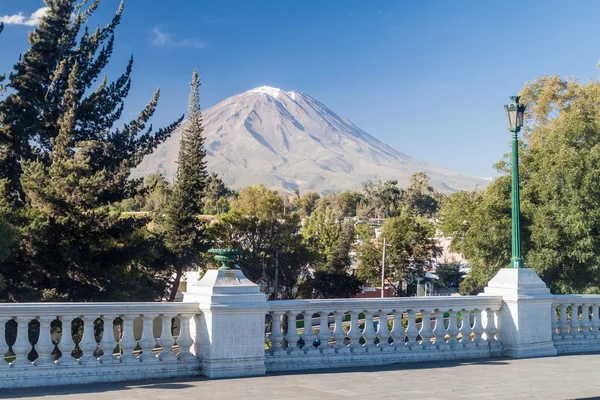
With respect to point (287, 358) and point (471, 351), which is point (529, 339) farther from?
point (287, 358)

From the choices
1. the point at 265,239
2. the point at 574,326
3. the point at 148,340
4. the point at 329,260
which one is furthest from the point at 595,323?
the point at 329,260

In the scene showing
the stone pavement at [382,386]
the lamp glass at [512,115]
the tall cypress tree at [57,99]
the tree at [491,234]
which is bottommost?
the stone pavement at [382,386]

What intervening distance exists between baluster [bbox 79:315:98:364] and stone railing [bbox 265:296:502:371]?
6.66 ft

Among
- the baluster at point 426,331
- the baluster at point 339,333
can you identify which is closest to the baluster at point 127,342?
the baluster at point 339,333

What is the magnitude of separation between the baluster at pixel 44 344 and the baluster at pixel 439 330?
4.95 metres

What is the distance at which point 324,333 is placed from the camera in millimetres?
8734

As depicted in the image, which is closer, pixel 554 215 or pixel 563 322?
pixel 563 322

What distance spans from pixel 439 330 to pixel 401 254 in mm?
48821

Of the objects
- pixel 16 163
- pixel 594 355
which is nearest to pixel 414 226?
pixel 16 163

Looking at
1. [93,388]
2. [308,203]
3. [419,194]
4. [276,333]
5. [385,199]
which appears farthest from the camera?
[308,203]

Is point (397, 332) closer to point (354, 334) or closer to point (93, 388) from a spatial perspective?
point (354, 334)

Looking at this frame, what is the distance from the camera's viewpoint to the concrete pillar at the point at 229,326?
793 centimetres

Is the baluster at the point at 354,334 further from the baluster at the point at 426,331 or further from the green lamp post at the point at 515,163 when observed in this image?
the green lamp post at the point at 515,163

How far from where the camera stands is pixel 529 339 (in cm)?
1007
